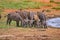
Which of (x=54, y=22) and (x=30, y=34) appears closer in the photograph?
(x=30, y=34)

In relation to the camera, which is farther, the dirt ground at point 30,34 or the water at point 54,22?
the water at point 54,22

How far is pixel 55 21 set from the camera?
4.90 metres

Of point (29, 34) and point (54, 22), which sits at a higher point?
point (54, 22)

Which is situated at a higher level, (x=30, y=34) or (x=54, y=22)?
(x=54, y=22)

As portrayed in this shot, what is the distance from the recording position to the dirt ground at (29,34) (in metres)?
4.04

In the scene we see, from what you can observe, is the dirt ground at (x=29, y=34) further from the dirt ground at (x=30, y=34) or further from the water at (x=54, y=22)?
the water at (x=54, y=22)

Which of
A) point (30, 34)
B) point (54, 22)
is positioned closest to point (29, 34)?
point (30, 34)

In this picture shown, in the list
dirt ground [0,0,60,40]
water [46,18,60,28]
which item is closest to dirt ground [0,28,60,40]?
dirt ground [0,0,60,40]

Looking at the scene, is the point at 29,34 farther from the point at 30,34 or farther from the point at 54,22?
the point at 54,22

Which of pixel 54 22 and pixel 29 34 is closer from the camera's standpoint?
pixel 29 34

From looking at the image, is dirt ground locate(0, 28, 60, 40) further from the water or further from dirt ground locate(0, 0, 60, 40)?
the water

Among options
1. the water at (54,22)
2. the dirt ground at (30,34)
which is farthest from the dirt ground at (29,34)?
the water at (54,22)

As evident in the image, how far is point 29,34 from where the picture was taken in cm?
418

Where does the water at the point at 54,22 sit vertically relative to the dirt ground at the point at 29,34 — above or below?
above
